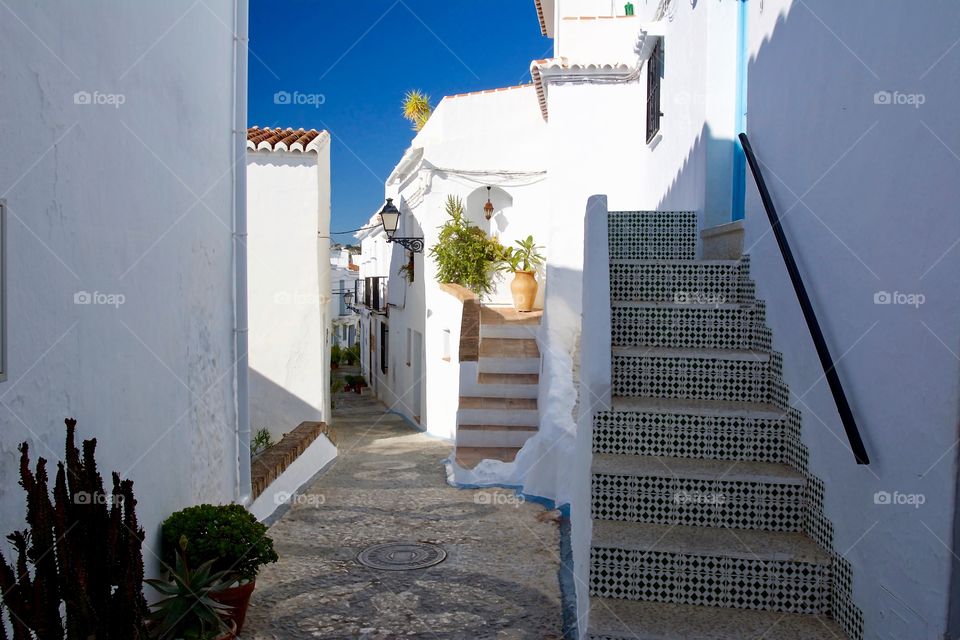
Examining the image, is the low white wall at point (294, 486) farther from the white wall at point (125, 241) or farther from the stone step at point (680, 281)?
Result: the stone step at point (680, 281)

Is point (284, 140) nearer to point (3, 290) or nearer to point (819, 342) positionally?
point (3, 290)

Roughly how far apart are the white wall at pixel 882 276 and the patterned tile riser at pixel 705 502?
0.86 feet

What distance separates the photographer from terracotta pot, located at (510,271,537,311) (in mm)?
12055

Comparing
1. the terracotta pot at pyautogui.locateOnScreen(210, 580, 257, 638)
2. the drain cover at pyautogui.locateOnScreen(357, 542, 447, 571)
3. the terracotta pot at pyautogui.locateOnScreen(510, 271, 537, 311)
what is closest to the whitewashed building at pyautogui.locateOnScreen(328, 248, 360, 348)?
the terracotta pot at pyautogui.locateOnScreen(510, 271, 537, 311)

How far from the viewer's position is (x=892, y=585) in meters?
2.61

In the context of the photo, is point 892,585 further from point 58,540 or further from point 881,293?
point 58,540

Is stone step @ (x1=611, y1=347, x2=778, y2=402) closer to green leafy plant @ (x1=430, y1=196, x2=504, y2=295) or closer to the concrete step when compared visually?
the concrete step

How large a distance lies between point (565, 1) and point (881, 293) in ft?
35.9

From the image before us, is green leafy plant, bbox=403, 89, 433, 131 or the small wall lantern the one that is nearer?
the small wall lantern

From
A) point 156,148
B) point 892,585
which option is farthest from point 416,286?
point 892,585

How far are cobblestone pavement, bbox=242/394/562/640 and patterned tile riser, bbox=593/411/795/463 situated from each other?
1.16 meters

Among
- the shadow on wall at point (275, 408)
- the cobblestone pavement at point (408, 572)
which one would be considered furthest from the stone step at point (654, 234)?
the shadow on wall at point (275, 408)

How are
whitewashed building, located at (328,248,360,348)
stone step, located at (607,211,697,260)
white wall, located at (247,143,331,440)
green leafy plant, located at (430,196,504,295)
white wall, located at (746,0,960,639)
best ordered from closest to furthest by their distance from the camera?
white wall, located at (746,0,960,639) → stone step, located at (607,211,697,260) → white wall, located at (247,143,331,440) → green leafy plant, located at (430,196,504,295) → whitewashed building, located at (328,248,360,348)

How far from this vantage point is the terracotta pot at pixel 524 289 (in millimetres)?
12055
